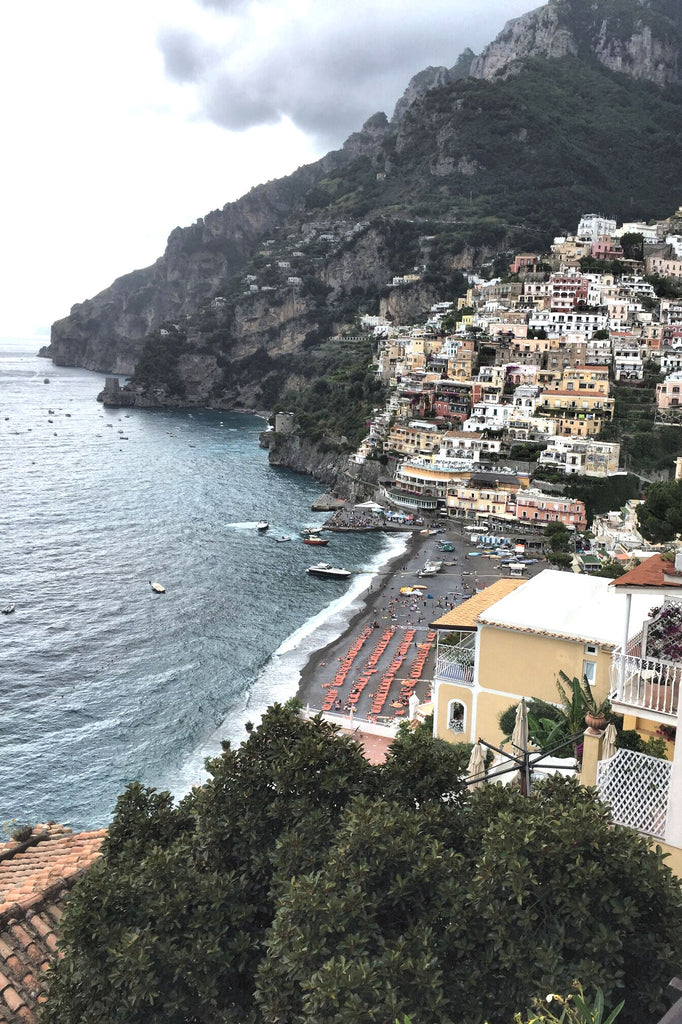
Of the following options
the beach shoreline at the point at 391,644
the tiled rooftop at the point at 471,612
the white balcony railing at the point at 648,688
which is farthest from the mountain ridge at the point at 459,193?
the white balcony railing at the point at 648,688

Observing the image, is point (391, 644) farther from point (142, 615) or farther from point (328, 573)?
point (142, 615)

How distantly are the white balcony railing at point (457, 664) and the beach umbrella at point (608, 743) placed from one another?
6.56 metres

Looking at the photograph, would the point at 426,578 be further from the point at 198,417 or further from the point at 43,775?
the point at 198,417

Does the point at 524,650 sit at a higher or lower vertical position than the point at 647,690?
lower

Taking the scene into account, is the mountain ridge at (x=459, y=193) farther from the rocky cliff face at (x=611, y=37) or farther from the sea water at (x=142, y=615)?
the sea water at (x=142, y=615)

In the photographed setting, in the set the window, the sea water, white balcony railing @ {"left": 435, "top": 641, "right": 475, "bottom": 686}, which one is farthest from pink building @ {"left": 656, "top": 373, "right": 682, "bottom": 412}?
the window

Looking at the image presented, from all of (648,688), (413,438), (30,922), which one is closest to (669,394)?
(413,438)

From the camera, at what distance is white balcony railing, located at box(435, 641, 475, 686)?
16328mm

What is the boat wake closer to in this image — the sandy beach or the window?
the sandy beach

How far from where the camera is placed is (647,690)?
9.48 metres

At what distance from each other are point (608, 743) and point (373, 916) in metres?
4.33

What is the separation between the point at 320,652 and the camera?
37281 mm

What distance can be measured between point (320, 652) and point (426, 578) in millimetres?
13434

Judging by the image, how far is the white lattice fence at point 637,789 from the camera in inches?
317
